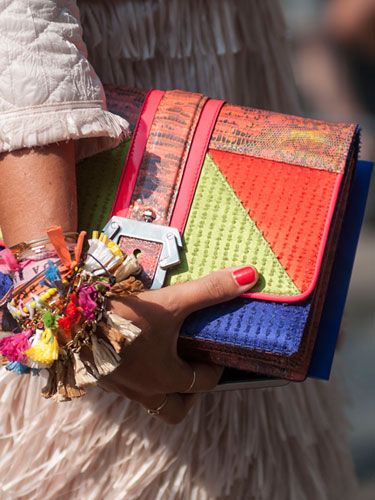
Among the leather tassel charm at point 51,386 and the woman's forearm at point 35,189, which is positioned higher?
the woman's forearm at point 35,189

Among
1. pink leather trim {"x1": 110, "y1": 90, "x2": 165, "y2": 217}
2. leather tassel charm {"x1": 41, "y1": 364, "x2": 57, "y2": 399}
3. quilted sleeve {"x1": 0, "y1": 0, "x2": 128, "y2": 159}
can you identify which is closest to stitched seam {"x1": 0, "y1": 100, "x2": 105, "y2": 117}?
quilted sleeve {"x1": 0, "y1": 0, "x2": 128, "y2": 159}

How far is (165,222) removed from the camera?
93 centimetres

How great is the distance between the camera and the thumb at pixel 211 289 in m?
0.89

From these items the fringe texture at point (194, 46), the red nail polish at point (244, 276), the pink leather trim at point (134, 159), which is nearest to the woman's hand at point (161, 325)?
the red nail polish at point (244, 276)

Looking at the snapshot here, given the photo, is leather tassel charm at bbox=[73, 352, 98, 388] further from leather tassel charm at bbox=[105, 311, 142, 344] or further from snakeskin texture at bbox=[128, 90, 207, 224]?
snakeskin texture at bbox=[128, 90, 207, 224]

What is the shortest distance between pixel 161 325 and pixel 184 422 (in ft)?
0.65

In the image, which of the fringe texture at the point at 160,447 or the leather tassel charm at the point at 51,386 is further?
the fringe texture at the point at 160,447

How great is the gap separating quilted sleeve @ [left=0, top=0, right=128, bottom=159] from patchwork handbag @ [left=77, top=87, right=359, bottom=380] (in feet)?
0.36

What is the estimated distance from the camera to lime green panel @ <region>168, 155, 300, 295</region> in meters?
0.91

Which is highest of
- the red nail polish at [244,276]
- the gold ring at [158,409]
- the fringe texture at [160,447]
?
the red nail polish at [244,276]

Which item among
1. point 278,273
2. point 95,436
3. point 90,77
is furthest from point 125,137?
point 95,436

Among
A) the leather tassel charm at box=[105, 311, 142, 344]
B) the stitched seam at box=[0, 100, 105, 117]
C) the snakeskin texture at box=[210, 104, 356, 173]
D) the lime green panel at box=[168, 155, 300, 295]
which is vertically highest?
the stitched seam at box=[0, 100, 105, 117]

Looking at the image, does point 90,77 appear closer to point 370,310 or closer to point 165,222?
point 165,222

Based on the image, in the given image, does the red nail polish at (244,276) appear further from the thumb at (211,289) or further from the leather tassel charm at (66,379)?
the leather tassel charm at (66,379)
